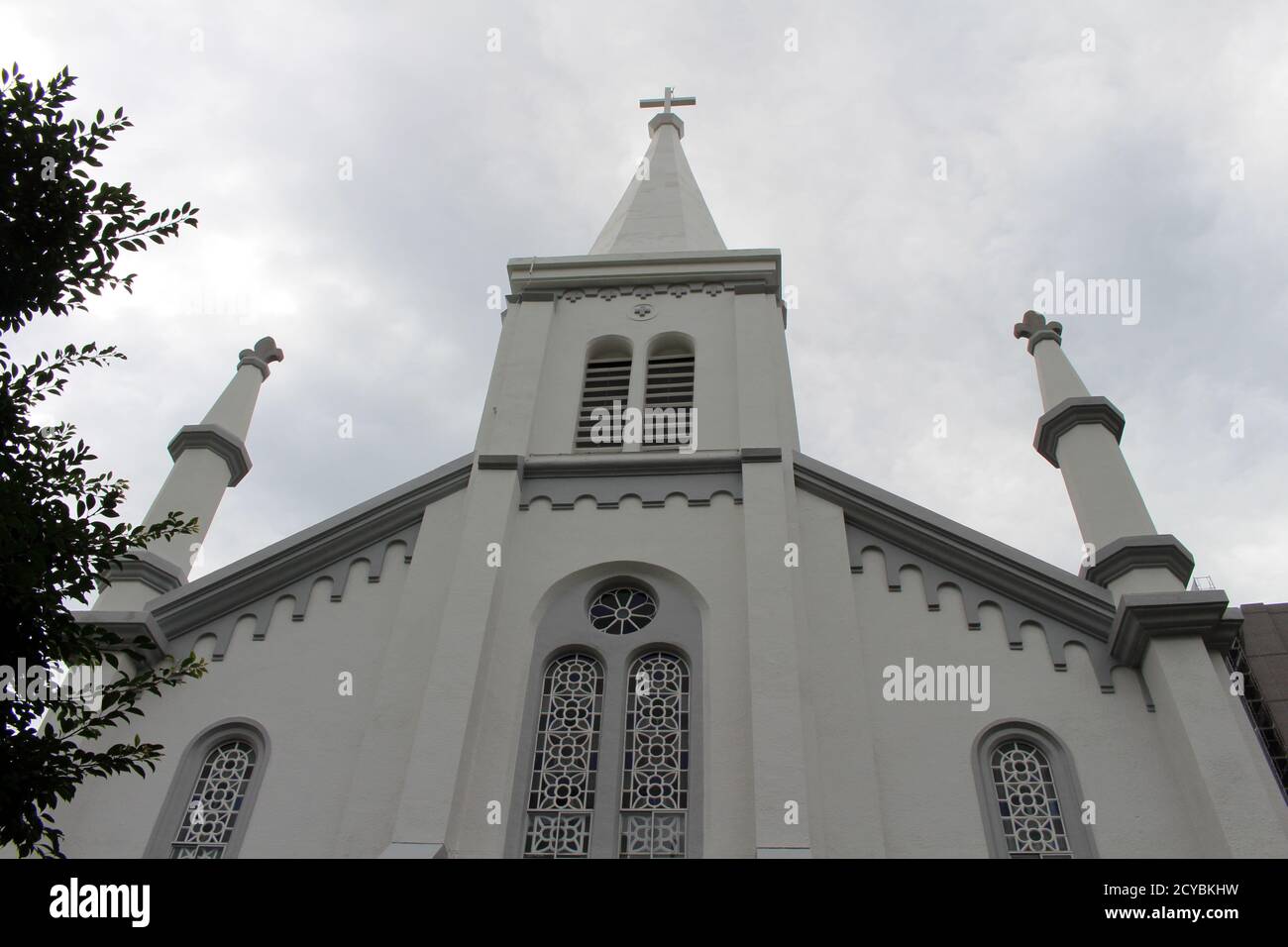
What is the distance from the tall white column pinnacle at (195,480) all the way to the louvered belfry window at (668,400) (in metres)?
4.86

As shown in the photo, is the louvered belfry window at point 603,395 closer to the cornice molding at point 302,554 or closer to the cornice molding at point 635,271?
the cornice molding at point 635,271

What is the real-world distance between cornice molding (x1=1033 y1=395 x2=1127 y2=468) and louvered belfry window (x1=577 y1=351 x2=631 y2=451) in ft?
16.1

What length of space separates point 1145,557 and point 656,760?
16.3 ft

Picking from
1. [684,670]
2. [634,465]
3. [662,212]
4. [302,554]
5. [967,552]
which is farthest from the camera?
[662,212]

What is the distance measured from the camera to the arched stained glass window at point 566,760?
9883 millimetres

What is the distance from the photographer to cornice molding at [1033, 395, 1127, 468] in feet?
42.0

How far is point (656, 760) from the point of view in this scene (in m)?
10.4

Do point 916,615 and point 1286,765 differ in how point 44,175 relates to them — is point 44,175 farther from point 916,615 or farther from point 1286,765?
point 1286,765

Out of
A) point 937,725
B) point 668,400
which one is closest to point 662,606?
point 937,725

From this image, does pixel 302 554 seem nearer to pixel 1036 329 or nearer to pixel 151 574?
pixel 151 574

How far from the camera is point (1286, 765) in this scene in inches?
1077

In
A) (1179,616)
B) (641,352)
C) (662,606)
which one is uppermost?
(641,352)

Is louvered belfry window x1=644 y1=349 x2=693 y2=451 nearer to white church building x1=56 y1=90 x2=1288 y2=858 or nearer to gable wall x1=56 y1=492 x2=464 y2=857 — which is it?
white church building x1=56 y1=90 x2=1288 y2=858

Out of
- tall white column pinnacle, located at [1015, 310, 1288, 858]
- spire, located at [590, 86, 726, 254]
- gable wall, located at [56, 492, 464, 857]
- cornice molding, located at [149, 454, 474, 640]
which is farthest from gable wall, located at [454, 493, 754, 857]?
spire, located at [590, 86, 726, 254]
